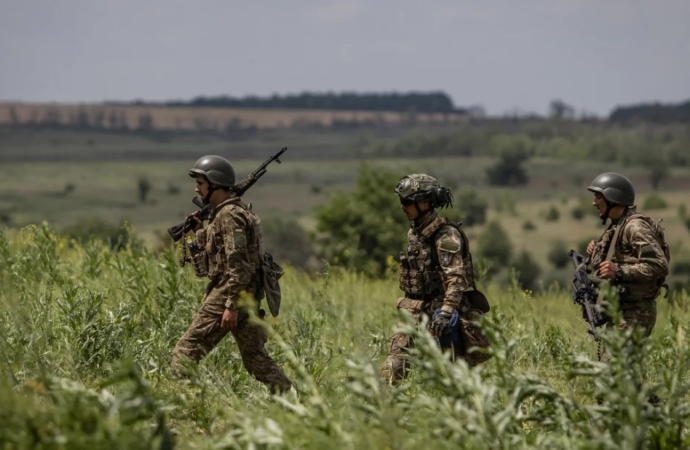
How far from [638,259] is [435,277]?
1526 mm

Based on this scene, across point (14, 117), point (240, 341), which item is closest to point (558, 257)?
point (240, 341)

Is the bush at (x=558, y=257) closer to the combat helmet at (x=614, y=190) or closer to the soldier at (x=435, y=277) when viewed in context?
the combat helmet at (x=614, y=190)

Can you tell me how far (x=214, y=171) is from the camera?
808 cm

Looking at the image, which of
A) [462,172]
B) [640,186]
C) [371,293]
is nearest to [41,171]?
[462,172]

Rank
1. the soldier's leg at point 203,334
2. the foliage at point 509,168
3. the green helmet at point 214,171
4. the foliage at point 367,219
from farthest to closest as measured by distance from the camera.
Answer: the foliage at point 509,168 → the foliage at point 367,219 → the green helmet at point 214,171 → the soldier's leg at point 203,334

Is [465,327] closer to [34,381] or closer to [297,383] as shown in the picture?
[297,383]

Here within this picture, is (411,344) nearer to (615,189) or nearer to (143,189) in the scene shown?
(615,189)

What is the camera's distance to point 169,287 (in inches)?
391

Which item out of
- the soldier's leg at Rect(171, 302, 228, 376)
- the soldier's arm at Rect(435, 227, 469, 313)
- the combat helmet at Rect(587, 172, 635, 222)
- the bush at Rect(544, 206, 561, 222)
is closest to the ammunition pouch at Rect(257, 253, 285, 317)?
the soldier's leg at Rect(171, 302, 228, 376)

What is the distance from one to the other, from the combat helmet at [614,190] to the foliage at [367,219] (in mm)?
38839

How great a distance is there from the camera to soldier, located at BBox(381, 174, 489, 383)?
7.94 m

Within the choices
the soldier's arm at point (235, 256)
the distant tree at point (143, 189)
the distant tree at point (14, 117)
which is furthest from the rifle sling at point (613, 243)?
the distant tree at point (14, 117)

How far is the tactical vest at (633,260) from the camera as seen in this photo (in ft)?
26.8

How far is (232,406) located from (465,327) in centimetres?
187
